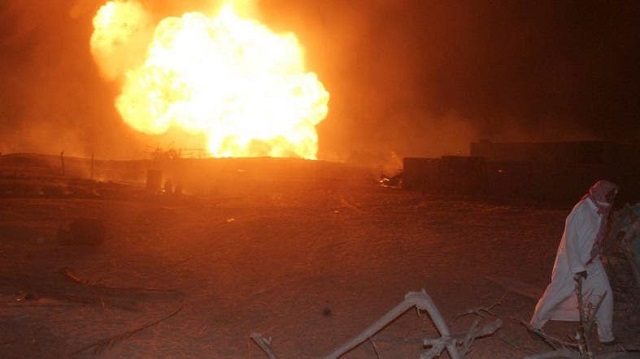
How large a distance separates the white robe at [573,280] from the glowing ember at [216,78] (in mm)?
36346

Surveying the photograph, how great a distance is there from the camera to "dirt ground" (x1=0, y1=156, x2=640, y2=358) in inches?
261

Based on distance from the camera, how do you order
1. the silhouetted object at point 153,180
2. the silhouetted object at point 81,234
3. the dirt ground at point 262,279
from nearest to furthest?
the dirt ground at point 262,279, the silhouetted object at point 81,234, the silhouetted object at point 153,180

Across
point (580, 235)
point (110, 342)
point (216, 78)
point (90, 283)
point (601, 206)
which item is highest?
point (216, 78)

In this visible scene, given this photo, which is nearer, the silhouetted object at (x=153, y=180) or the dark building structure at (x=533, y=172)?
the dark building structure at (x=533, y=172)

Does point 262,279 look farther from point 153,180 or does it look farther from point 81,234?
point 153,180

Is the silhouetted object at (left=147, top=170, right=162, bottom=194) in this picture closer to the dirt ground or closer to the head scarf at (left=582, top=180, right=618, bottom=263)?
the dirt ground

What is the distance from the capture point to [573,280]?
6461 millimetres

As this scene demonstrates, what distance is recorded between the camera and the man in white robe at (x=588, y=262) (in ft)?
20.6

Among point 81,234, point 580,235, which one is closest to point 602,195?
point 580,235

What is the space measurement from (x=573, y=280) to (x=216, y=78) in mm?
36999

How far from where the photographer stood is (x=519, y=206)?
66.8 feet

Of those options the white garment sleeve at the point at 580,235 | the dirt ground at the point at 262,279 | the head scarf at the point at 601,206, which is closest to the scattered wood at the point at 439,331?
the dirt ground at the point at 262,279

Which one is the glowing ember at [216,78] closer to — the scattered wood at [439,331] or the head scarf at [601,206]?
the head scarf at [601,206]

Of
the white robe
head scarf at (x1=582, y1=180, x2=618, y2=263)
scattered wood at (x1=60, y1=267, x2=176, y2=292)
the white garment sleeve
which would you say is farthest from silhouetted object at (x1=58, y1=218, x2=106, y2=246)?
head scarf at (x1=582, y1=180, x2=618, y2=263)
